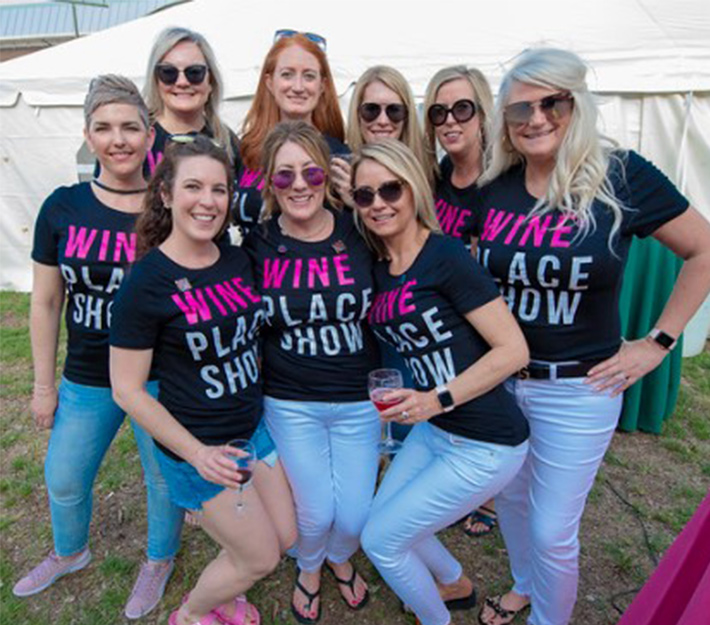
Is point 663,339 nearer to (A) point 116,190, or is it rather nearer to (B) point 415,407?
(B) point 415,407

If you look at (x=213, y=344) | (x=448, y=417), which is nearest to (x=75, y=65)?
(x=213, y=344)

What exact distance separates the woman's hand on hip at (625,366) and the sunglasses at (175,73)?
2.45m

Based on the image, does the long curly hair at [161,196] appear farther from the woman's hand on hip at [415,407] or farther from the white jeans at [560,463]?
the white jeans at [560,463]

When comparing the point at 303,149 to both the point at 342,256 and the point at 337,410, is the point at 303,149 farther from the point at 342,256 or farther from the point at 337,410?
the point at 337,410

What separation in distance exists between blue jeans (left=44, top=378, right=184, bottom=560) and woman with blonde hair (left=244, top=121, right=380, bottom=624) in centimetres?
64

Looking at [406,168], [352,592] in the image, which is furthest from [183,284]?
[352,592]

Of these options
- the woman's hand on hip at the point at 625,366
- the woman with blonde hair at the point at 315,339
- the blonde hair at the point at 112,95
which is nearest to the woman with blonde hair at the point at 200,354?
the woman with blonde hair at the point at 315,339

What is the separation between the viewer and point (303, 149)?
256 centimetres

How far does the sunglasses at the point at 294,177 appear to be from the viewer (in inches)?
98.7

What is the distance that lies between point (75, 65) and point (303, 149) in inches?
268

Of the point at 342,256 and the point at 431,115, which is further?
the point at 431,115

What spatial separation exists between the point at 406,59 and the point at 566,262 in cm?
538

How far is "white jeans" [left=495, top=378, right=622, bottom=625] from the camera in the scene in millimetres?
2314

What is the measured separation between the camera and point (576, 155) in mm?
2217
